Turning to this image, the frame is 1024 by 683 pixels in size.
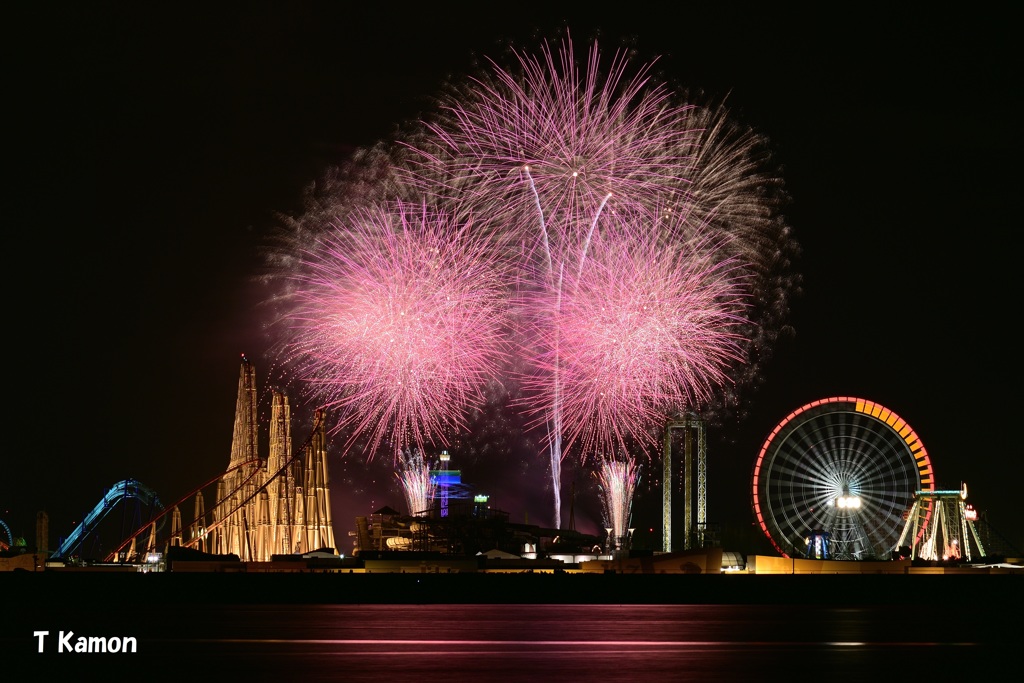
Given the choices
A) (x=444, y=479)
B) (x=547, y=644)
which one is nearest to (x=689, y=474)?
(x=444, y=479)

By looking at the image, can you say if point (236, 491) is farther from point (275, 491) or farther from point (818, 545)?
point (818, 545)

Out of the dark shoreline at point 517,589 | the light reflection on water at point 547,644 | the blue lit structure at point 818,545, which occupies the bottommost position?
the dark shoreline at point 517,589

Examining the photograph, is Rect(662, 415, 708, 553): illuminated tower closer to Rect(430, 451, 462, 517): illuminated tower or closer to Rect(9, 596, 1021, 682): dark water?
Rect(430, 451, 462, 517): illuminated tower

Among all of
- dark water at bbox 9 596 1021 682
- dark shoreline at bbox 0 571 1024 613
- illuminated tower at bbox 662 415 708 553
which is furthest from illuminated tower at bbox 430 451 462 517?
dark water at bbox 9 596 1021 682

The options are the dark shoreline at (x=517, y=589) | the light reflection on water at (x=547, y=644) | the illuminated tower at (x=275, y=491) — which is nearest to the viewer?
the light reflection on water at (x=547, y=644)

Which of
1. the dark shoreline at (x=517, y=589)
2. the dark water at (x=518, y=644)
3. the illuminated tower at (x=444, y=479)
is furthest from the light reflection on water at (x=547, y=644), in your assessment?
the illuminated tower at (x=444, y=479)

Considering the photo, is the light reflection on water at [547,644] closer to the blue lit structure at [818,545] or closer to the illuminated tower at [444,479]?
Result: the blue lit structure at [818,545]

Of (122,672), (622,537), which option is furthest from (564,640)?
(622,537)
